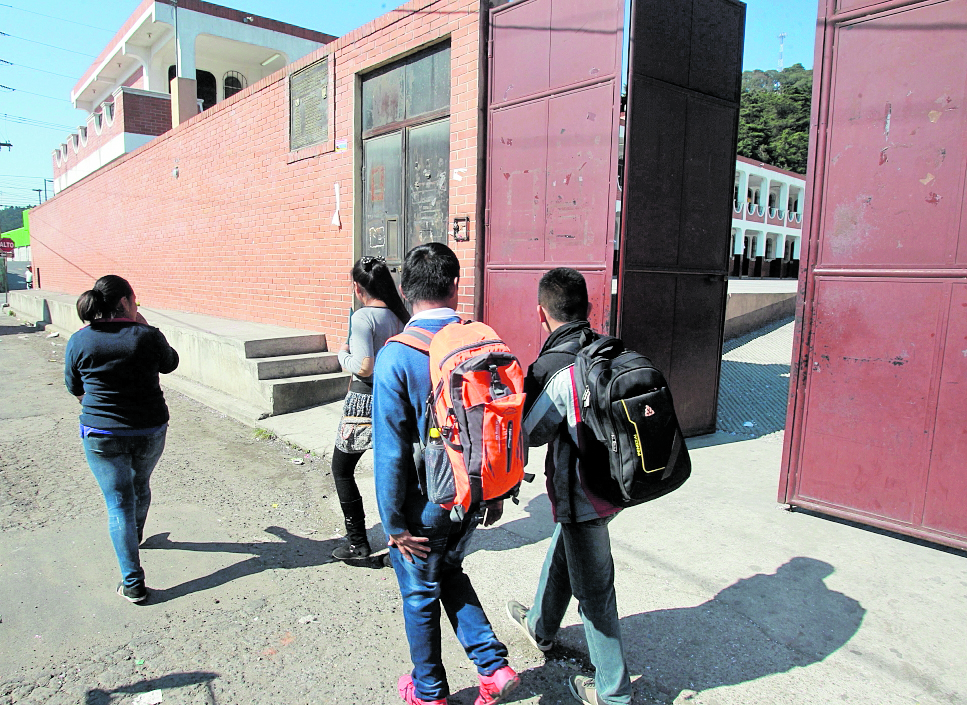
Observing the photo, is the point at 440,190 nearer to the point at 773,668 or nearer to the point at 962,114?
the point at 962,114

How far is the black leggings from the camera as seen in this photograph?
11.0 feet

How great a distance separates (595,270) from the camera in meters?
4.91

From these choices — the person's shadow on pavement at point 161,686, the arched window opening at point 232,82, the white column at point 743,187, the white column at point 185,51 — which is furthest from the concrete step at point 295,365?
the white column at point 743,187

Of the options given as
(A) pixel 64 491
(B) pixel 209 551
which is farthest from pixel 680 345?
(A) pixel 64 491

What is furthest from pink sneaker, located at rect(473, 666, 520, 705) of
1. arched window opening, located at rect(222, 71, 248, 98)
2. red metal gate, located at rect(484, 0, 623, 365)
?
arched window opening, located at rect(222, 71, 248, 98)

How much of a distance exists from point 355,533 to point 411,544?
1636 mm

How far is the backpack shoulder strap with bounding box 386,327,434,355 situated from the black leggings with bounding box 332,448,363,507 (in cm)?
154

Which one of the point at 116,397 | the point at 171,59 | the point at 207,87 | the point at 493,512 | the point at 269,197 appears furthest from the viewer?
the point at 207,87

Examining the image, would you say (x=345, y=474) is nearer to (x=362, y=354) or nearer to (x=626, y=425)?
(x=362, y=354)

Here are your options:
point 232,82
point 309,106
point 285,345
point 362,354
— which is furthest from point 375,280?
point 232,82

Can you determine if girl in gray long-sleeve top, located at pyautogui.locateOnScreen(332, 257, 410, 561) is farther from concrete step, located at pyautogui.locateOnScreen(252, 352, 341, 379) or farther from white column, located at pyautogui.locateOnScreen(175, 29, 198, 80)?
white column, located at pyautogui.locateOnScreen(175, 29, 198, 80)

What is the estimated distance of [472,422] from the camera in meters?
1.75

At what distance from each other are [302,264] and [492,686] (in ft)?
23.3

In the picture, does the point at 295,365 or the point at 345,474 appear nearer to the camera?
the point at 345,474
